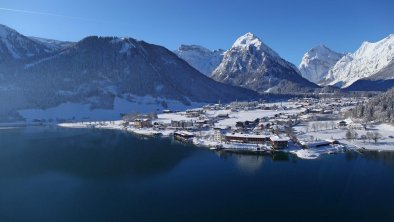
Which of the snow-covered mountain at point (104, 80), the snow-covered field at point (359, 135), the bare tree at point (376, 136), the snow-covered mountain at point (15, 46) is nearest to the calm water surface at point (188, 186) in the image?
the snow-covered field at point (359, 135)

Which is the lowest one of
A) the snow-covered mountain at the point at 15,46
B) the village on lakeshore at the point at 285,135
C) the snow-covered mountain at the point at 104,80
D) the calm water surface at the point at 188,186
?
the calm water surface at the point at 188,186

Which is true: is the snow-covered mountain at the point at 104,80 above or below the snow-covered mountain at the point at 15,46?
below

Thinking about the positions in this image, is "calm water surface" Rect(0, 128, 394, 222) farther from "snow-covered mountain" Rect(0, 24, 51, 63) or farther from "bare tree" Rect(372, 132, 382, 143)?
"snow-covered mountain" Rect(0, 24, 51, 63)

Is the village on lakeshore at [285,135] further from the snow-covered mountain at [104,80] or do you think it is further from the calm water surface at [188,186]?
the snow-covered mountain at [104,80]

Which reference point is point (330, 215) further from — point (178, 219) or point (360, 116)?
point (360, 116)

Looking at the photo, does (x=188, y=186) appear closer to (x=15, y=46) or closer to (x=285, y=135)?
(x=285, y=135)
